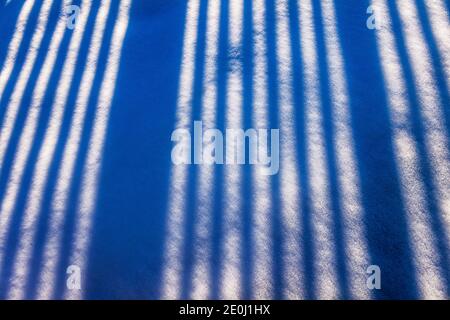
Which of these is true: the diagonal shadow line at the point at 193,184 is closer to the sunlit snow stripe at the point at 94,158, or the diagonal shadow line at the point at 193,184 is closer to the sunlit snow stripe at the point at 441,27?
the sunlit snow stripe at the point at 94,158

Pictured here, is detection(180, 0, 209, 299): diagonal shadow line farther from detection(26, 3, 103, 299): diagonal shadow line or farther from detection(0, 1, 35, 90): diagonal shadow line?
detection(0, 1, 35, 90): diagonal shadow line

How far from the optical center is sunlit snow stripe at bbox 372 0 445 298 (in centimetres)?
170

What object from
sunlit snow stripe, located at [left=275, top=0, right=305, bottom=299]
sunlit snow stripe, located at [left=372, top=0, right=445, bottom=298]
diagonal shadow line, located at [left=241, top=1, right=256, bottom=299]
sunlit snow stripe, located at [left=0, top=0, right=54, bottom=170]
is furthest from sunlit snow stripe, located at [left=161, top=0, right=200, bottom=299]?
sunlit snow stripe, located at [left=372, top=0, right=445, bottom=298]

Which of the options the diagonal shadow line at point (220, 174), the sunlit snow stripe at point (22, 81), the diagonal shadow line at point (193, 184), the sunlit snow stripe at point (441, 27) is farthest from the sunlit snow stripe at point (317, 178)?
the sunlit snow stripe at point (22, 81)

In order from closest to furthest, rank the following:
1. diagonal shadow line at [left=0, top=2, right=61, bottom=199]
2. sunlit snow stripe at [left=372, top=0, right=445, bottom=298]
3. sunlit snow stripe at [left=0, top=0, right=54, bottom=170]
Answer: sunlit snow stripe at [left=372, top=0, right=445, bottom=298] < diagonal shadow line at [left=0, top=2, right=61, bottom=199] < sunlit snow stripe at [left=0, top=0, right=54, bottom=170]

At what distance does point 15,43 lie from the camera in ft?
9.07

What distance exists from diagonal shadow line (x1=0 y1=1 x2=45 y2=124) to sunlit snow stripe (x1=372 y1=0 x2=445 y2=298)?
2.48 metres

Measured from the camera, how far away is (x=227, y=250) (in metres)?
1.84

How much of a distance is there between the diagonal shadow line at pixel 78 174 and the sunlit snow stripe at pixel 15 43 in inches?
26.4

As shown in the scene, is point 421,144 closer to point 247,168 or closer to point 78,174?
point 247,168

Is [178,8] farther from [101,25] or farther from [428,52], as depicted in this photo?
[428,52]
